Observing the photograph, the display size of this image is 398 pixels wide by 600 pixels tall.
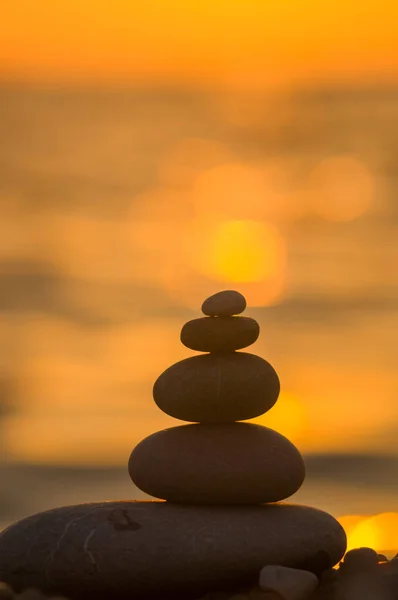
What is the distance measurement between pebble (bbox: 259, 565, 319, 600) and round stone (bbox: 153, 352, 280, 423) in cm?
238

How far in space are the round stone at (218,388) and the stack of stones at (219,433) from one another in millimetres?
13

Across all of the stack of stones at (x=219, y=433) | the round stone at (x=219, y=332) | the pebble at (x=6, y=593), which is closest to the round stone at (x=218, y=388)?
the stack of stones at (x=219, y=433)

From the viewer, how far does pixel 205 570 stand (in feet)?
58.1

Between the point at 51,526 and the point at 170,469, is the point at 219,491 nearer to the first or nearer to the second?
the point at 170,469

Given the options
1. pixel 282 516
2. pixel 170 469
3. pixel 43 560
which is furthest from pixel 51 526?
pixel 282 516

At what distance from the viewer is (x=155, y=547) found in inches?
700

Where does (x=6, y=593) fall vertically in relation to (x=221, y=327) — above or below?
below

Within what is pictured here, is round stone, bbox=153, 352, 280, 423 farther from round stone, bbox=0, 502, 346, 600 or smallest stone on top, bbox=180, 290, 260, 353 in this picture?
round stone, bbox=0, 502, 346, 600

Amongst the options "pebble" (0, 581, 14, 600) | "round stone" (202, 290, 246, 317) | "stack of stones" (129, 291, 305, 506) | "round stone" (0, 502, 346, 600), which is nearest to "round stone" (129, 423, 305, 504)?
"stack of stones" (129, 291, 305, 506)

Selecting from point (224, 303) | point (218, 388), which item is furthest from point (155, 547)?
point (224, 303)

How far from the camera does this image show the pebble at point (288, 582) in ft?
54.6

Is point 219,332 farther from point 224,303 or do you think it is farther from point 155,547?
point 155,547

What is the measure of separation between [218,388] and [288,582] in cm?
288

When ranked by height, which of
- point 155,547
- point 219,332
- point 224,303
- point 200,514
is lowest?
point 155,547
